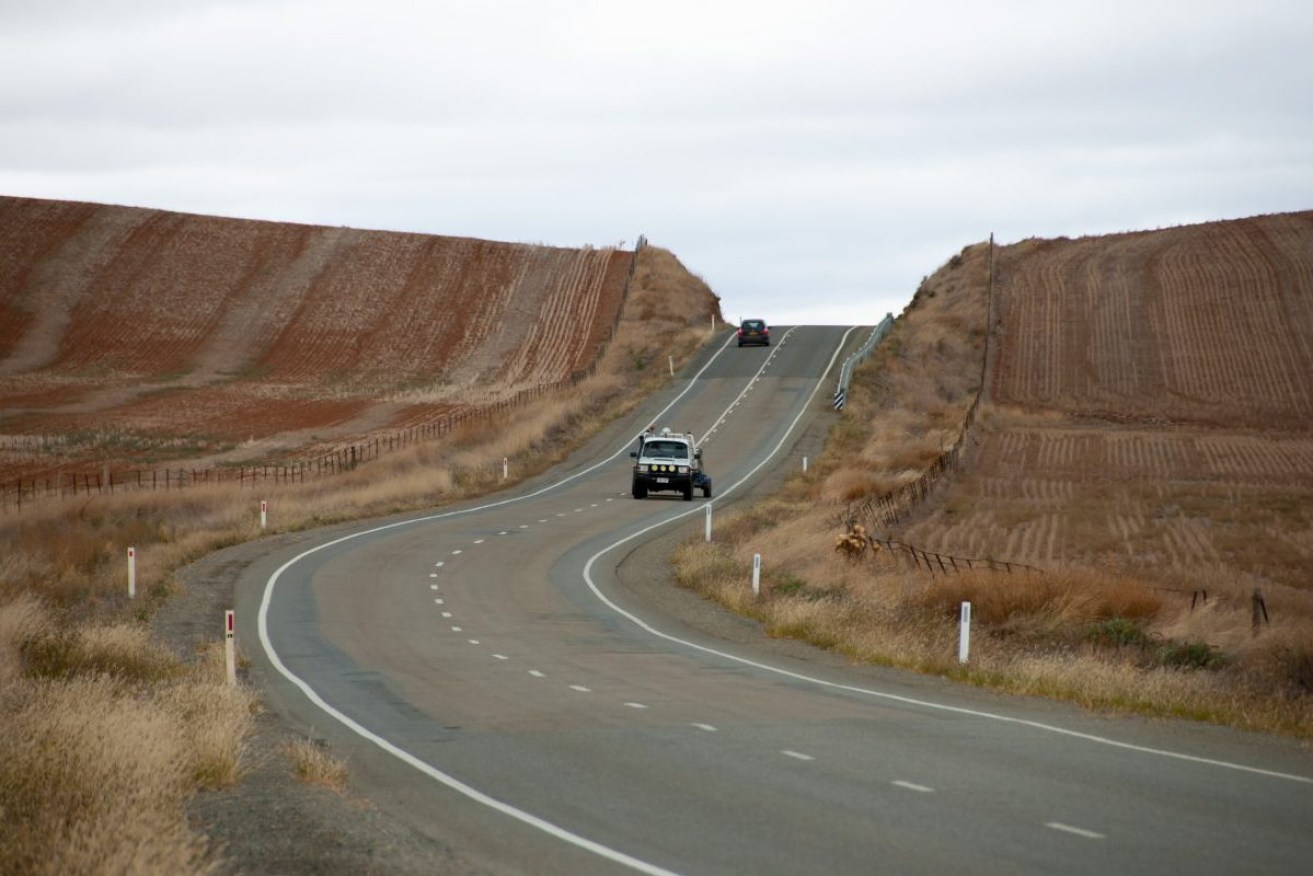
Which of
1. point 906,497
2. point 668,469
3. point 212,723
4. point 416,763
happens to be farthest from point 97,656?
point 668,469

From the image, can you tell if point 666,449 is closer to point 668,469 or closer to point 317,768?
point 668,469

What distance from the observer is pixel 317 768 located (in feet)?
39.5

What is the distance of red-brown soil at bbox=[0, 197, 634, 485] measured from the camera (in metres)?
65.2

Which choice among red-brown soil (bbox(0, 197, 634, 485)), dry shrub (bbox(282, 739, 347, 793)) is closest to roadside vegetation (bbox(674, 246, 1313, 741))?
dry shrub (bbox(282, 739, 347, 793))

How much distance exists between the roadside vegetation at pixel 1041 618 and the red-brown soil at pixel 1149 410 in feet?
6.61

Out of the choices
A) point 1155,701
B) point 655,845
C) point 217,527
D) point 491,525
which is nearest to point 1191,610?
point 1155,701

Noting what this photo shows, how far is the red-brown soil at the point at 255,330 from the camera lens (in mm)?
65188

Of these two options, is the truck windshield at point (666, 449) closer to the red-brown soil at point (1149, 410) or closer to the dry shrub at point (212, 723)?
the red-brown soil at point (1149, 410)

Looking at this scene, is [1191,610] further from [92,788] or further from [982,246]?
[982,246]

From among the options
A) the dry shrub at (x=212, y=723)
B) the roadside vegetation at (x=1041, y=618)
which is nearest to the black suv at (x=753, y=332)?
the roadside vegetation at (x=1041, y=618)

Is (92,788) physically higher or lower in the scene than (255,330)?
lower

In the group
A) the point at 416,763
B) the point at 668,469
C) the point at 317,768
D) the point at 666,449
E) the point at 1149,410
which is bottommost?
the point at 416,763

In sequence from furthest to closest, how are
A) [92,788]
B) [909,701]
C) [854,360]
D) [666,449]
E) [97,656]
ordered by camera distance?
1. [854,360]
2. [666,449]
3. [97,656]
4. [909,701]
5. [92,788]

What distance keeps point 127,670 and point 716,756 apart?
7.71 meters
